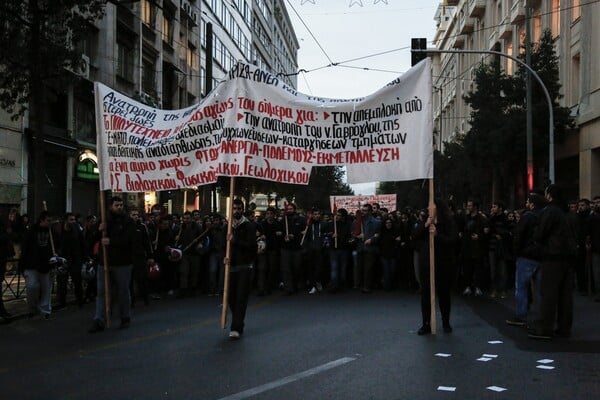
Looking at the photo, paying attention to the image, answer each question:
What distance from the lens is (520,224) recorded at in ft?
28.4

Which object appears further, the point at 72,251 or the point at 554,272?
the point at 72,251

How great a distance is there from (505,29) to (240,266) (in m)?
33.2

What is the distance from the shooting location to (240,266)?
8.56 meters

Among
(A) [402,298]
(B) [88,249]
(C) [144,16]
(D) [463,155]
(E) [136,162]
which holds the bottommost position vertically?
(A) [402,298]

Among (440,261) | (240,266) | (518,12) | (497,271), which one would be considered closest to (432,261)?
(440,261)

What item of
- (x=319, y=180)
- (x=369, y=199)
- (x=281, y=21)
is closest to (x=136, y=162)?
(x=369, y=199)

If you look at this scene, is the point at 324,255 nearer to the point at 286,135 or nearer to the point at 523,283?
the point at 523,283

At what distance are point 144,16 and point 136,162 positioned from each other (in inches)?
968

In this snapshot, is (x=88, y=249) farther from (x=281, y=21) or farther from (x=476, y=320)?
(x=281, y=21)

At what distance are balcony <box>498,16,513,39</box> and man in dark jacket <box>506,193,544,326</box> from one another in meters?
30.7

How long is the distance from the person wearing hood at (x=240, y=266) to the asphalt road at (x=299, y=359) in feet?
1.14

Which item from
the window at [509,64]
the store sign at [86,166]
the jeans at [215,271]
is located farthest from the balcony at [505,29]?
the jeans at [215,271]

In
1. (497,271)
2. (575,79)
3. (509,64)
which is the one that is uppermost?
(509,64)

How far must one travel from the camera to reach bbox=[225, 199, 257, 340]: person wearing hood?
27.3ft
